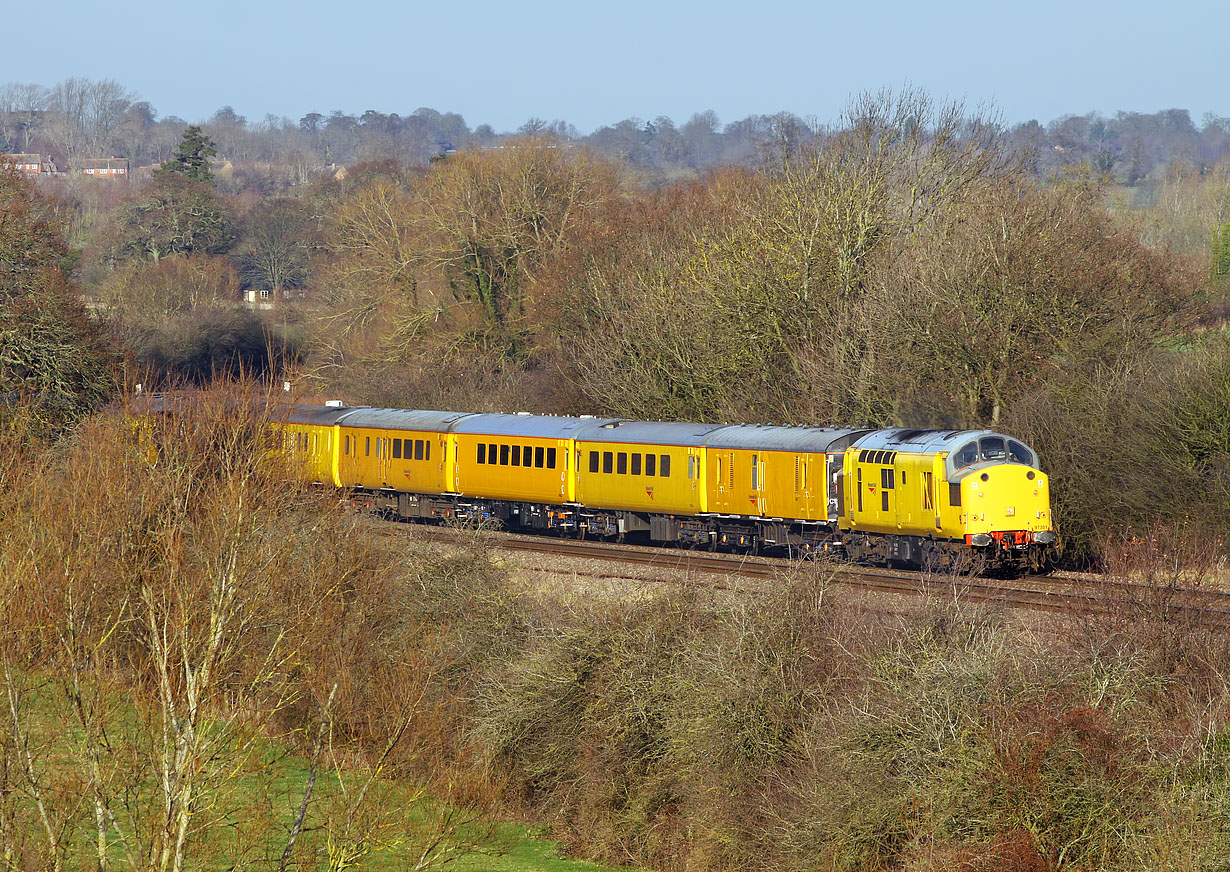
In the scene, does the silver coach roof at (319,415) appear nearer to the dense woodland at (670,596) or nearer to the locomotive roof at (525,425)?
the dense woodland at (670,596)

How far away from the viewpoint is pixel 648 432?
33844 mm

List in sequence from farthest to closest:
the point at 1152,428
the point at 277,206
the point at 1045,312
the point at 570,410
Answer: the point at 277,206
the point at 570,410
the point at 1045,312
the point at 1152,428

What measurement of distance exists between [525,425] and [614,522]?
12.4 ft

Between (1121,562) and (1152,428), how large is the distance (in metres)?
9.10

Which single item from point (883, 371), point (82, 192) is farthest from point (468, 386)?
point (82, 192)

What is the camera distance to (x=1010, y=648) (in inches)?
736

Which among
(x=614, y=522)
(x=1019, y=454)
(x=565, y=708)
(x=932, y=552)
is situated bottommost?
(x=565, y=708)

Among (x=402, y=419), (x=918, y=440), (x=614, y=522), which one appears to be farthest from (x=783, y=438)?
(x=402, y=419)

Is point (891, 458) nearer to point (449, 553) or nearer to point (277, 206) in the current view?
point (449, 553)

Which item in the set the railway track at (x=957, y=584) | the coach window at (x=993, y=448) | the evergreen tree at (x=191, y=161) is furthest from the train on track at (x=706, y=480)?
the evergreen tree at (x=191, y=161)

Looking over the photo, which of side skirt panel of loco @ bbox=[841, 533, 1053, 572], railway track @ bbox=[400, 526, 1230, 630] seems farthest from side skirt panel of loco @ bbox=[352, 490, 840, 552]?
side skirt panel of loco @ bbox=[841, 533, 1053, 572]

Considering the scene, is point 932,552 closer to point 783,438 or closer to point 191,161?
point 783,438

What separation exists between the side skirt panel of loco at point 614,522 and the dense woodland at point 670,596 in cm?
443

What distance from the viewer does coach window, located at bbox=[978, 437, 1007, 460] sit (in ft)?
90.3
